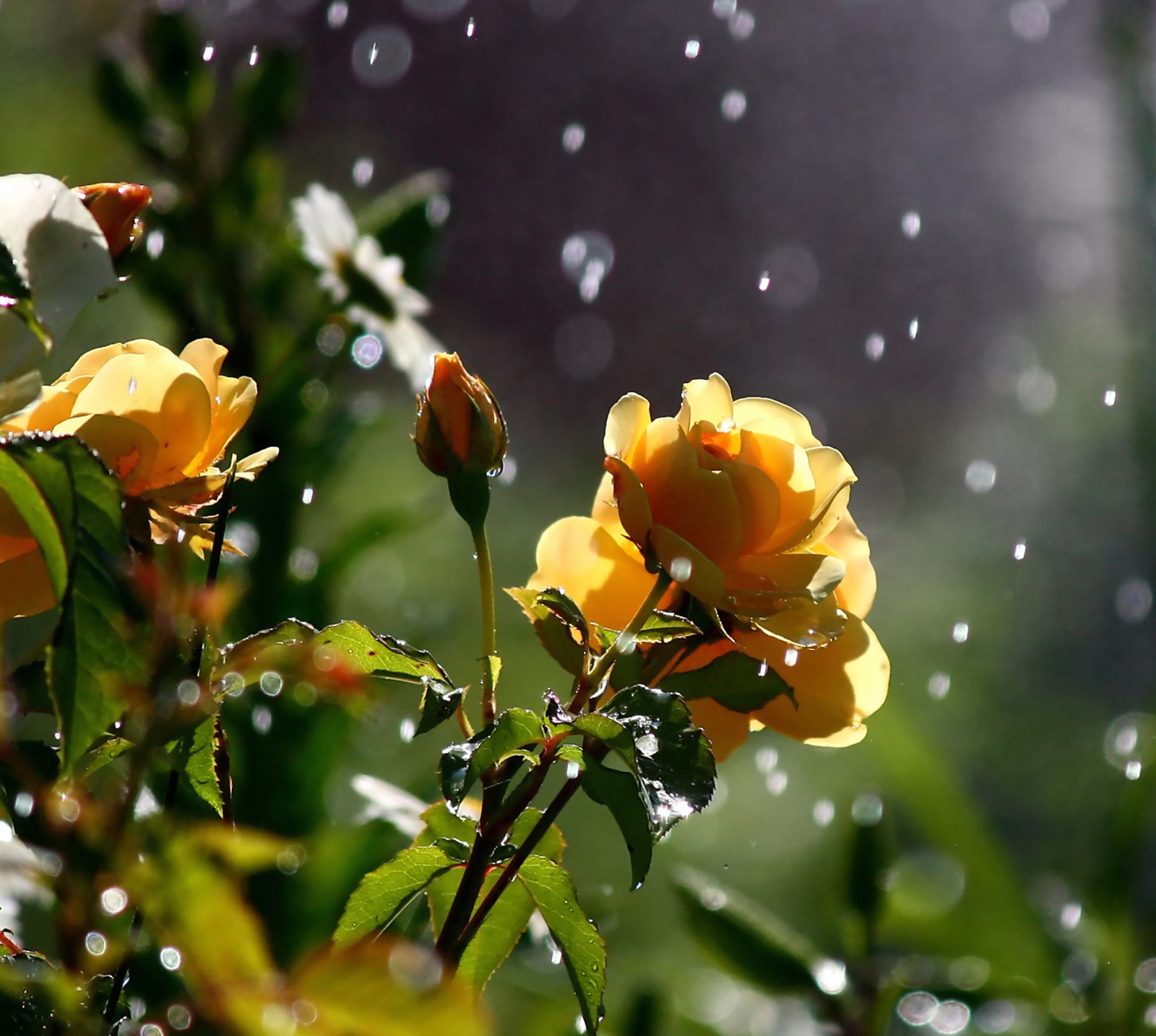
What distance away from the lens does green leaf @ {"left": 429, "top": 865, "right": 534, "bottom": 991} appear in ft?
0.55

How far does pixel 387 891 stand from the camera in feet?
0.50

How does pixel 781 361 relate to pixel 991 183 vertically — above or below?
below

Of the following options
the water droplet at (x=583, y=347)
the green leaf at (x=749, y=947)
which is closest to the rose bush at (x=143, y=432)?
the green leaf at (x=749, y=947)

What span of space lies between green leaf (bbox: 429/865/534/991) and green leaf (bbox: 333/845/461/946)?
1cm

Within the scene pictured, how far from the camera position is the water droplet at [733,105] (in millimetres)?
1446

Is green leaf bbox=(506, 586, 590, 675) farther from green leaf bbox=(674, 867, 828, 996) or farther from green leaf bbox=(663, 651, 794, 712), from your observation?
green leaf bbox=(674, 867, 828, 996)

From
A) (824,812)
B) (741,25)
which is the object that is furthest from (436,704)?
(741,25)

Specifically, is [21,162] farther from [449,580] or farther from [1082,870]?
[1082,870]

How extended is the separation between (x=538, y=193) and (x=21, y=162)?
24.1 inches

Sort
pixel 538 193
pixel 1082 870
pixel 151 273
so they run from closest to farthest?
pixel 151 273 → pixel 1082 870 → pixel 538 193

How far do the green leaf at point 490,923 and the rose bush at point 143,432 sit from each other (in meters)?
0.06

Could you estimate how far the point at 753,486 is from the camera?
0.55 feet

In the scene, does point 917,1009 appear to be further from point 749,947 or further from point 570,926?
point 570,926

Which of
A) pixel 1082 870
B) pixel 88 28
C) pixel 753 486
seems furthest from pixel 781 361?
pixel 753 486
